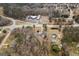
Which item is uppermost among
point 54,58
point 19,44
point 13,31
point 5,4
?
point 5,4

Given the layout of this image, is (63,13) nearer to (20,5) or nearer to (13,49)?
(20,5)

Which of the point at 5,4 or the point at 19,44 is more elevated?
the point at 5,4

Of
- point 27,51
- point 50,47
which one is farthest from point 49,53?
point 27,51

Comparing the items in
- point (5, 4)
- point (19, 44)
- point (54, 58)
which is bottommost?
point (54, 58)

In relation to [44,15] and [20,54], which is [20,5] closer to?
[44,15]

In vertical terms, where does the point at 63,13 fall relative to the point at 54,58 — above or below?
above

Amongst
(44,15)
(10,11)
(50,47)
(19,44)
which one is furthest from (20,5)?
(50,47)
